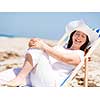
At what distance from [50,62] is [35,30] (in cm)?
29

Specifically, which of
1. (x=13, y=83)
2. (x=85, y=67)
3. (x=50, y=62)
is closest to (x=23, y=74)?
(x=13, y=83)

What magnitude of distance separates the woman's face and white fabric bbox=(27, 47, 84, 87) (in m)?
0.06

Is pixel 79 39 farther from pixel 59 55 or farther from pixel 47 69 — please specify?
pixel 47 69

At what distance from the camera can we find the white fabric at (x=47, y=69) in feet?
8.09

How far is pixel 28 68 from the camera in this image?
247 centimetres

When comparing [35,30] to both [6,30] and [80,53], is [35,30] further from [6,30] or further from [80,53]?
[80,53]

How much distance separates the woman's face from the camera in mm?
2484

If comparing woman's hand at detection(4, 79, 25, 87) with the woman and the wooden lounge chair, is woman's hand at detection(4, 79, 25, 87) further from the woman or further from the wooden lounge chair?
the wooden lounge chair

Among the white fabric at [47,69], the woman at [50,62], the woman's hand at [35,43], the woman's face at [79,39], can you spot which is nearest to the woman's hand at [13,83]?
the woman at [50,62]

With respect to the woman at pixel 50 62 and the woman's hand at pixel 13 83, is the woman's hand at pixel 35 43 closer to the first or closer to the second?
the woman at pixel 50 62

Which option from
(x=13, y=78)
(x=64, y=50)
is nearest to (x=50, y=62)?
(x=64, y=50)

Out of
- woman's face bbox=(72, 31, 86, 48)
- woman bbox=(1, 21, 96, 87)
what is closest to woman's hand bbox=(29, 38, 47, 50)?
woman bbox=(1, 21, 96, 87)
